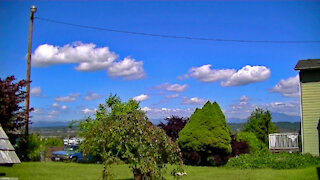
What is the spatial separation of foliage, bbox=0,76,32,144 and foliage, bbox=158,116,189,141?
820cm

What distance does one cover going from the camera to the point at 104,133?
9.77 meters

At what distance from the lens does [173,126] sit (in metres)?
21.5

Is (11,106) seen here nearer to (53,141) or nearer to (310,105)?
(310,105)

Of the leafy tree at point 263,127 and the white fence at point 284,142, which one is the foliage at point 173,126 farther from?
the leafy tree at point 263,127

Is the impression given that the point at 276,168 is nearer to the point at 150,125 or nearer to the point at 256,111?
the point at 150,125

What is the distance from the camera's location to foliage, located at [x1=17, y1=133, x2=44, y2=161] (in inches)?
698

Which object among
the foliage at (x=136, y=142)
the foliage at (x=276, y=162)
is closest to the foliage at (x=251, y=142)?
the foliage at (x=276, y=162)

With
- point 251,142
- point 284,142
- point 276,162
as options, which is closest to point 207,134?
point 276,162

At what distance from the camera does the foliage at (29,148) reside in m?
17.7

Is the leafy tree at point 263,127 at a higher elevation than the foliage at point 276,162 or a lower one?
higher

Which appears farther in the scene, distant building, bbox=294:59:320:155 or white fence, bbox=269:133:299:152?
white fence, bbox=269:133:299:152

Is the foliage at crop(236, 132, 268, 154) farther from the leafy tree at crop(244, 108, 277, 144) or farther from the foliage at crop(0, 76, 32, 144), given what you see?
the foliage at crop(0, 76, 32, 144)

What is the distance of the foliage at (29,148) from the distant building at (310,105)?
13.8m

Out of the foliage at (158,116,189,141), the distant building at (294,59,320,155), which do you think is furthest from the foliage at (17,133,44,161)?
the distant building at (294,59,320,155)
